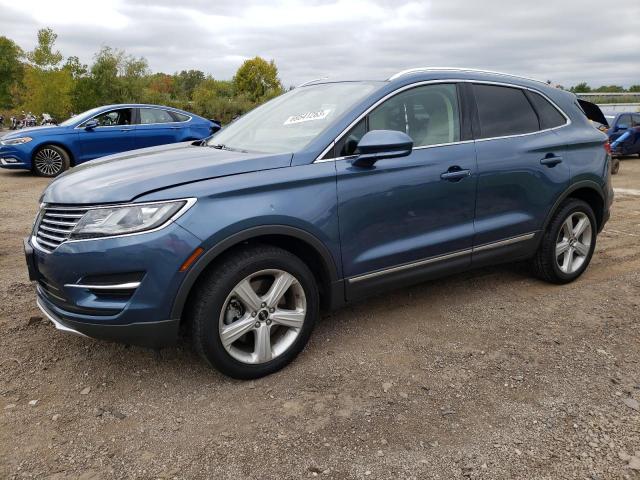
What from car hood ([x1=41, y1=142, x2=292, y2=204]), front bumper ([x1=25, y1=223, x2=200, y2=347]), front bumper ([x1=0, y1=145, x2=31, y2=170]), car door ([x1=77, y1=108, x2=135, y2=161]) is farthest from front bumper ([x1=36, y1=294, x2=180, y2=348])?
front bumper ([x1=0, y1=145, x2=31, y2=170])

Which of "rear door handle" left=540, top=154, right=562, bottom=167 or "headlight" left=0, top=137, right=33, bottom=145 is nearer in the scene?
"rear door handle" left=540, top=154, right=562, bottom=167

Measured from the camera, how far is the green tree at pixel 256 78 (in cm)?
7662

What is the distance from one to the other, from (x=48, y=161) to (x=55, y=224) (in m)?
8.87

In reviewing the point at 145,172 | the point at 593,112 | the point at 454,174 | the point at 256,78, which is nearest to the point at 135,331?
the point at 145,172

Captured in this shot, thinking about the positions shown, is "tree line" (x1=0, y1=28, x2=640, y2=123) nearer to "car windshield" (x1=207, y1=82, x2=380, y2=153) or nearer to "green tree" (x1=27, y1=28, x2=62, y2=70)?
"green tree" (x1=27, y1=28, x2=62, y2=70)

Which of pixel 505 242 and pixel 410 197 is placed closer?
pixel 410 197

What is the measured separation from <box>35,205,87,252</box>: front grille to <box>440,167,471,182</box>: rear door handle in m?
2.20

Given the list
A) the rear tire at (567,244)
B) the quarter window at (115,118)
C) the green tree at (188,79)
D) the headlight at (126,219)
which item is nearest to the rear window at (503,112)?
the rear tire at (567,244)

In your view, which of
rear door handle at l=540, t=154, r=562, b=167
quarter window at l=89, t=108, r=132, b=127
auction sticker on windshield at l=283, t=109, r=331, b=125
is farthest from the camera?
quarter window at l=89, t=108, r=132, b=127

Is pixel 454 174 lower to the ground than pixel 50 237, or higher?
higher

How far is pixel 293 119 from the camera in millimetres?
3670

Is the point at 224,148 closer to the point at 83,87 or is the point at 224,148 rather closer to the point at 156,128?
the point at 156,128

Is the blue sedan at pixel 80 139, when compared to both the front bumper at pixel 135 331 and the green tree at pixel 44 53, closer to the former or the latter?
the front bumper at pixel 135 331

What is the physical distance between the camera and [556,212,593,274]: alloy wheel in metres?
4.49
